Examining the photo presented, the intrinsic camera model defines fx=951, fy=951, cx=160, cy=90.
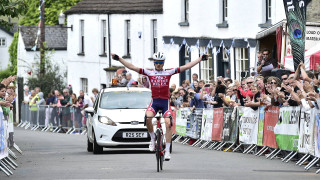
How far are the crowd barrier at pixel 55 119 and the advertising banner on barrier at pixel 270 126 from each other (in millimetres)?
18557

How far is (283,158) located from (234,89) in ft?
18.8

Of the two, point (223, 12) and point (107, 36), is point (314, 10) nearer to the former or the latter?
point (223, 12)

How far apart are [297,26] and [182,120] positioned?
28.5 ft

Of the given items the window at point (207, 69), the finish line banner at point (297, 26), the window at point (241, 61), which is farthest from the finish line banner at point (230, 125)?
the window at point (207, 69)

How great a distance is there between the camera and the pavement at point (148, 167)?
635 inches

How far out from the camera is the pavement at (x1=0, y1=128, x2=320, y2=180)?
1612cm

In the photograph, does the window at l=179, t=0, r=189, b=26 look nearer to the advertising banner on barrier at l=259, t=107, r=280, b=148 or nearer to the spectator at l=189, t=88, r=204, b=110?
the spectator at l=189, t=88, r=204, b=110

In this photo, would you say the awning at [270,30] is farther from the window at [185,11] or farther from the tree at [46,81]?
the tree at [46,81]

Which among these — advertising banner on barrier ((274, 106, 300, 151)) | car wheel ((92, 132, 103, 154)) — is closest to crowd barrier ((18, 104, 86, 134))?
car wheel ((92, 132, 103, 154))

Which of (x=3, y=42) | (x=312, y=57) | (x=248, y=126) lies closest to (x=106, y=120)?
(x=248, y=126)

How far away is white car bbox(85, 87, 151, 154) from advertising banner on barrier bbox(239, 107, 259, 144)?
7.96 ft

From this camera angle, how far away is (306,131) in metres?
18.4

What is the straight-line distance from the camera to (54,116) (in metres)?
43.5

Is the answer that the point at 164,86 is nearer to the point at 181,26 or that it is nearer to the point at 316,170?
the point at 316,170
